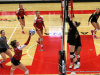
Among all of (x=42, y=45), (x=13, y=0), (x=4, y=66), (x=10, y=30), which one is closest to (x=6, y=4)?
(x=13, y=0)

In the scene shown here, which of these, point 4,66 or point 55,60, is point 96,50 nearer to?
point 55,60

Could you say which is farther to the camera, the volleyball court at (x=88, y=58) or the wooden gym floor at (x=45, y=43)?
the wooden gym floor at (x=45, y=43)

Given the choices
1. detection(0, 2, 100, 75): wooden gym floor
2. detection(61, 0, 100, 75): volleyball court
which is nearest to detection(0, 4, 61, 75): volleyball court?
detection(0, 2, 100, 75): wooden gym floor

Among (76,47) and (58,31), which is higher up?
(76,47)

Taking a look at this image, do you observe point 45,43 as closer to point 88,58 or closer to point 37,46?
point 37,46

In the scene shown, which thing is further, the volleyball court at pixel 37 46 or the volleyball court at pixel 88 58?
the volleyball court at pixel 37 46

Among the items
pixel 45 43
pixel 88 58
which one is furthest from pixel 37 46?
pixel 88 58

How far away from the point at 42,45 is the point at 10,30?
10.3 ft

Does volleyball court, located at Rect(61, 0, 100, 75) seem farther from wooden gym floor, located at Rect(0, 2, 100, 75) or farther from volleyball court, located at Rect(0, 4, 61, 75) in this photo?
volleyball court, located at Rect(0, 4, 61, 75)

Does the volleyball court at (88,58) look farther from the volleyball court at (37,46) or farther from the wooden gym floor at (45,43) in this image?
the volleyball court at (37,46)

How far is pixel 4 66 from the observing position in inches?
249

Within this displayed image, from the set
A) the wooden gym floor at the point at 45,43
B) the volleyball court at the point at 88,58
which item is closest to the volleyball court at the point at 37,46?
the wooden gym floor at the point at 45,43

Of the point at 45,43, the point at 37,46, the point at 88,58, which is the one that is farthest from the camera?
the point at 45,43

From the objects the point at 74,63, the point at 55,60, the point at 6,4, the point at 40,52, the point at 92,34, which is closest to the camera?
the point at 74,63
